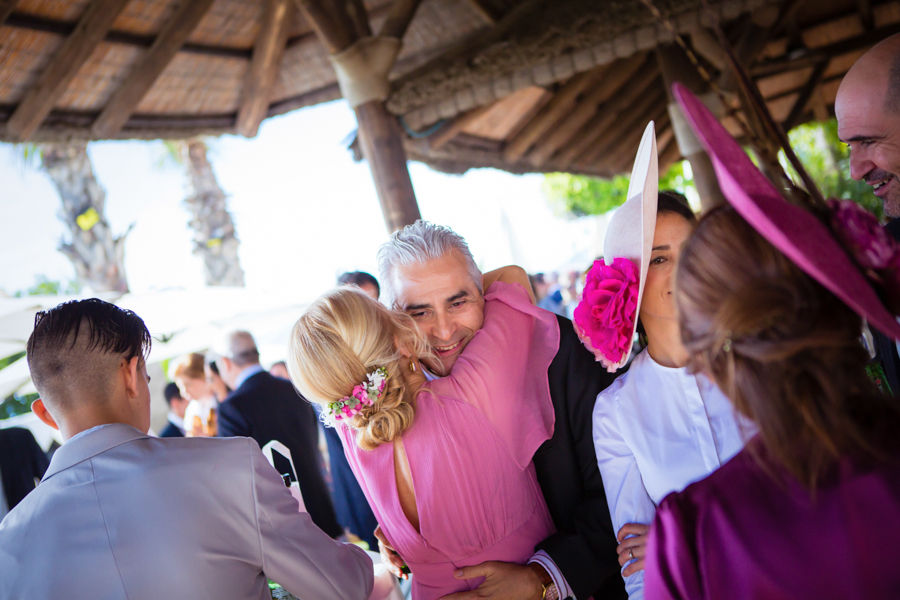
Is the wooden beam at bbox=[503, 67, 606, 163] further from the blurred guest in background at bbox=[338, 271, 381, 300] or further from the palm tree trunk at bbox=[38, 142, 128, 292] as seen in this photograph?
the palm tree trunk at bbox=[38, 142, 128, 292]

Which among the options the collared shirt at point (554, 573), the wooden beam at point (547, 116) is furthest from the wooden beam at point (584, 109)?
the collared shirt at point (554, 573)

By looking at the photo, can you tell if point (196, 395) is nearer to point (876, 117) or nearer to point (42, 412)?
point (42, 412)

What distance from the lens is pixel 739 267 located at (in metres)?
0.83

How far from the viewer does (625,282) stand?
57.9 inches

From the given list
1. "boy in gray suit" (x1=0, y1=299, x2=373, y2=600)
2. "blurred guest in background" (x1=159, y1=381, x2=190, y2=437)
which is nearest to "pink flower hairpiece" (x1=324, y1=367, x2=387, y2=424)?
"boy in gray suit" (x1=0, y1=299, x2=373, y2=600)

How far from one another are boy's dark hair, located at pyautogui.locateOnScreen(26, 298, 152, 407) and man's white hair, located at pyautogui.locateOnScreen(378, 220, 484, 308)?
0.80 metres

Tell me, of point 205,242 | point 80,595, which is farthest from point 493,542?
point 205,242

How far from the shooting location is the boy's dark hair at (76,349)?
5.30ft

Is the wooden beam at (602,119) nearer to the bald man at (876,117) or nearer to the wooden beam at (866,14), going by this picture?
the wooden beam at (866,14)

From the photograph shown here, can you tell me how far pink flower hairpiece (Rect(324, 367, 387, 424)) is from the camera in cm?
154

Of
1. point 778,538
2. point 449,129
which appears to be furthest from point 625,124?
point 778,538

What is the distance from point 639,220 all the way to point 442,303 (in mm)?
675

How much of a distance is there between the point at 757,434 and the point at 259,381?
134 inches

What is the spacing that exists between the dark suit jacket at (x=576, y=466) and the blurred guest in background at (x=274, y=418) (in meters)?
2.24
